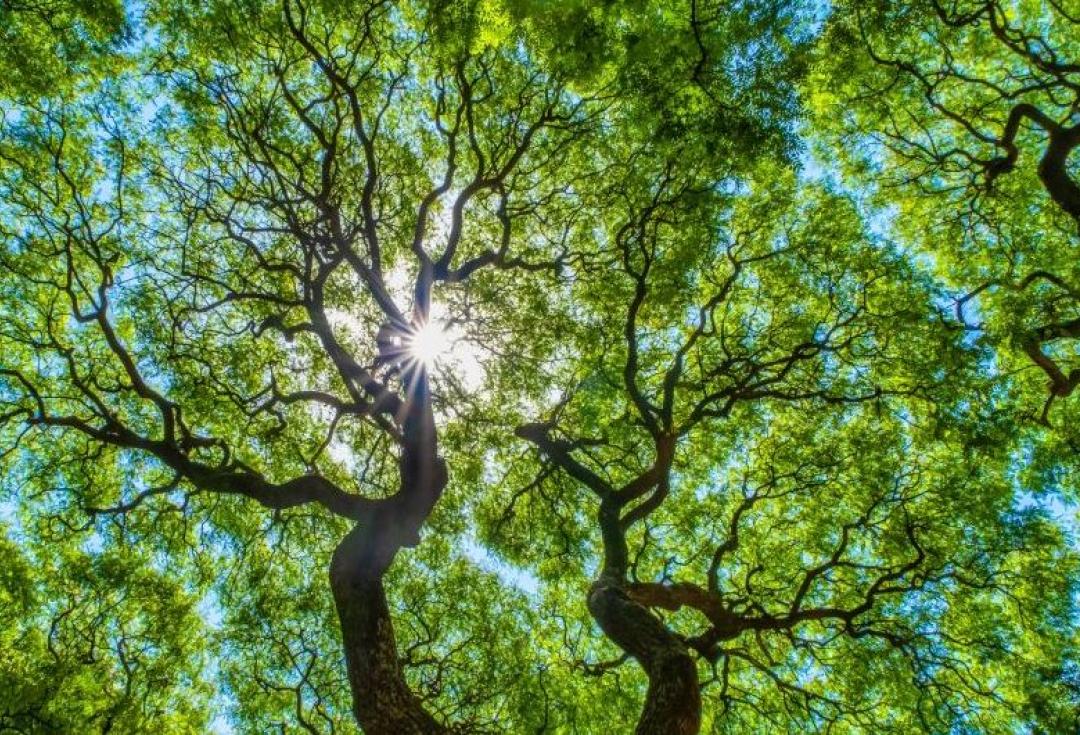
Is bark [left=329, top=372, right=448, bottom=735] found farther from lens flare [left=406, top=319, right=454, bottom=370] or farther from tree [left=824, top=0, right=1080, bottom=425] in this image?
tree [left=824, top=0, right=1080, bottom=425]

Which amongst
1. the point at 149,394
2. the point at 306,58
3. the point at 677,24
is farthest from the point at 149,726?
the point at 677,24

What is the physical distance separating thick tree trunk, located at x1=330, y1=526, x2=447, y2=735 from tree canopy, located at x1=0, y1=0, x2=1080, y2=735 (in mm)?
178

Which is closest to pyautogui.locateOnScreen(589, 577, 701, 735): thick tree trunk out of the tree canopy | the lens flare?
the tree canopy

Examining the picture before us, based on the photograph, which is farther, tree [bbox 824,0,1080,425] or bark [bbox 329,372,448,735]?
tree [bbox 824,0,1080,425]

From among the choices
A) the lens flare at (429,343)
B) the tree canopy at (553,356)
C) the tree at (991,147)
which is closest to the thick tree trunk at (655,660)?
the tree canopy at (553,356)

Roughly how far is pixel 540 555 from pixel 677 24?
8.34 metres

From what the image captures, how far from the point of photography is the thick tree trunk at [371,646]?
16.5 ft

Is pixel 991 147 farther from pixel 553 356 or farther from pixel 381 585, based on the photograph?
pixel 381 585

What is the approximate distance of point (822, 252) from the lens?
8914 millimetres

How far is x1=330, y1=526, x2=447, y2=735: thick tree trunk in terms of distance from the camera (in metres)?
5.03

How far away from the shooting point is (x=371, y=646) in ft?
18.0

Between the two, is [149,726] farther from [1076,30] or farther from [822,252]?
[1076,30]

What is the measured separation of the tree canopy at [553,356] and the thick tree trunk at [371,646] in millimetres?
178

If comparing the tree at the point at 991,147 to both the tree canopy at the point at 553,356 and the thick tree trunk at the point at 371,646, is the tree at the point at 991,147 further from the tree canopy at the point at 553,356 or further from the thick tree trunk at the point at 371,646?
the thick tree trunk at the point at 371,646
